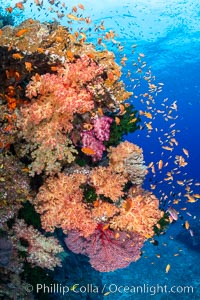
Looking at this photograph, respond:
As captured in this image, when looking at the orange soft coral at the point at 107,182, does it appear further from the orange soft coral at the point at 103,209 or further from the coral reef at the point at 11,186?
the coral reef at the point at 11,186

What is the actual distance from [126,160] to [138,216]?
1273mm

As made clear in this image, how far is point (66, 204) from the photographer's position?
5.76m

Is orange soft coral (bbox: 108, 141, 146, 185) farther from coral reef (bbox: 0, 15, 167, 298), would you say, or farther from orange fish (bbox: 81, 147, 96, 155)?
orange fish (bbox: 81, 147, 96, 155)

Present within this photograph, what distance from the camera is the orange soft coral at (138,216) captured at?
6109 mm

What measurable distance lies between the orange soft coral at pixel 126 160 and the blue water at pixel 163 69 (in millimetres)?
1593

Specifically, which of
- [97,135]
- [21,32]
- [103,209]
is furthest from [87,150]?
[21,32]

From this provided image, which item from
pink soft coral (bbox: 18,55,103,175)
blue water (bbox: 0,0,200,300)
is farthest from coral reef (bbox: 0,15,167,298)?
blue water (bbox: 0,0,200,300)

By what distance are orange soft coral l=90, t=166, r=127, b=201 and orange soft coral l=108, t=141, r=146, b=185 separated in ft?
0.88

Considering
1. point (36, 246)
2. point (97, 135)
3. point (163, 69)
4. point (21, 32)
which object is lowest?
point (163, 69)

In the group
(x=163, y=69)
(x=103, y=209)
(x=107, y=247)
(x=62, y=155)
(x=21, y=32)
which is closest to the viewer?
(x=21, y=32)

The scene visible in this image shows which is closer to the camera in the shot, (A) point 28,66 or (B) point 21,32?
(A) point 28,66

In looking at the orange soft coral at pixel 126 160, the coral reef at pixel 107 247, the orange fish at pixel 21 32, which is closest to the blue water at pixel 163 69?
the orange soft coral at pixel 126 160

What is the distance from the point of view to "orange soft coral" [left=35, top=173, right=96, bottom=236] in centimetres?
575

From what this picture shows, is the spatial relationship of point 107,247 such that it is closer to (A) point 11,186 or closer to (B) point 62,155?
(B) point 62,155
